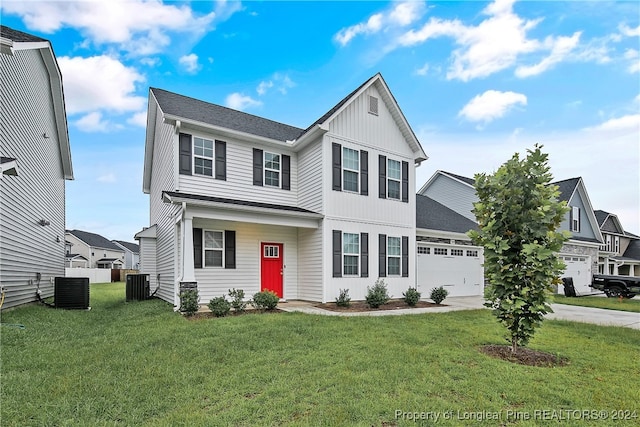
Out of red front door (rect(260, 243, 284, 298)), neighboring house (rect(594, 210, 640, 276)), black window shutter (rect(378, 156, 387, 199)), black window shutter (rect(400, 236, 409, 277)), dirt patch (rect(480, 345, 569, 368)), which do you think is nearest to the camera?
dirt patch (rect(480, 345, 569, 368))

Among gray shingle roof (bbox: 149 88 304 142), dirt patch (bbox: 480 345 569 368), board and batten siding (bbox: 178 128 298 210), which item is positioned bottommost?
dirt patch (bbox: 480 345 569 368)

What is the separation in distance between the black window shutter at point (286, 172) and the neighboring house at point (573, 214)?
486 inches

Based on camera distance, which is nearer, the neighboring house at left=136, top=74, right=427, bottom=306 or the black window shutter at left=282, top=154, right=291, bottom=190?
the neighboring house at left=136, top=74, right=427, bottom=306

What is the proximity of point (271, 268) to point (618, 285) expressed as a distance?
18.7 meters

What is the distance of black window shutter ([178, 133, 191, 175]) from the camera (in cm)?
1066

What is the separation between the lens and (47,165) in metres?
13.7

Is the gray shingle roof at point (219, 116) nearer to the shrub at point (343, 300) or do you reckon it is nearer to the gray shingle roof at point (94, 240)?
the shrub at point (343, 300)

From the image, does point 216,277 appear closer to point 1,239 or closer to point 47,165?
point 1,239

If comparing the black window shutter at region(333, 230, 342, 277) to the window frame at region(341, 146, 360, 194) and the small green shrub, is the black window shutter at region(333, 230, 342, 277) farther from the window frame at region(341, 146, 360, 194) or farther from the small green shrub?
the small green shrub

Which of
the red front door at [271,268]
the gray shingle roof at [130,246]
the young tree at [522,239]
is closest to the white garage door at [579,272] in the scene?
the red front door at [271,268]

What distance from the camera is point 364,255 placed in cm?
1241

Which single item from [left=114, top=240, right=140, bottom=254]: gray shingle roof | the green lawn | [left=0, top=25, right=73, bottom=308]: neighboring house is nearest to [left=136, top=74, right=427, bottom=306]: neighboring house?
[left=0, top=25, right=73, bottom=308]: neighboring house

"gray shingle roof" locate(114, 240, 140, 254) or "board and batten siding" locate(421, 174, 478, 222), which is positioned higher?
"board and batten siding" locate(421, 174, 478, 222)

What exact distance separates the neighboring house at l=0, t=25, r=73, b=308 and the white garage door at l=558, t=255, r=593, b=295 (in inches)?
1043
